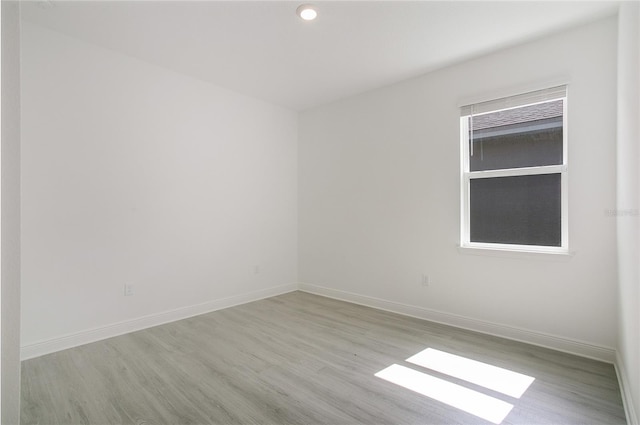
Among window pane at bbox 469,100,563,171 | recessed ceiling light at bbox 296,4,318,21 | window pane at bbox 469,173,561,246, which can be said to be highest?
recessed ceiling light at bbox 296,4,318,21

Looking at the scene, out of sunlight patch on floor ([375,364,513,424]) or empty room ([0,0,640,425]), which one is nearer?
sunlight patch on floor ([375,364,513,424])

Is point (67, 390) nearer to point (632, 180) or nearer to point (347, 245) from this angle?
point (347, 245)

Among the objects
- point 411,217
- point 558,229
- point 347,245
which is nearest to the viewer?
point 558,229

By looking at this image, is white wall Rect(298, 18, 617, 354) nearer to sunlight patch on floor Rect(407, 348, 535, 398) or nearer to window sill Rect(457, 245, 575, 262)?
window sill Rect(457, 245, 575, 262)

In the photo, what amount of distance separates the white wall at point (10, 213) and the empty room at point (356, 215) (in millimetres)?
954

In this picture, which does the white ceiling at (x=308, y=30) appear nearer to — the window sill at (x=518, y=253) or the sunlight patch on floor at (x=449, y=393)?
the window sill at (x=518, y=253)

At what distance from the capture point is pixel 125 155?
314cm

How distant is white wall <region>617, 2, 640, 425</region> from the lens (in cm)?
167

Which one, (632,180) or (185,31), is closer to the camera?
(632,180)

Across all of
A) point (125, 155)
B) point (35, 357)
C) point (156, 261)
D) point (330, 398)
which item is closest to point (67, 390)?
point (35, 357)

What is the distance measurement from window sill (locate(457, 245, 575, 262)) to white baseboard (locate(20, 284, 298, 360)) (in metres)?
2.73

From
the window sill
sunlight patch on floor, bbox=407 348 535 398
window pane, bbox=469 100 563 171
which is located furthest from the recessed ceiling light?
sunlight patch on floor, bbox=407 348 535 398

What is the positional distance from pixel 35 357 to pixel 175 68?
119 inches

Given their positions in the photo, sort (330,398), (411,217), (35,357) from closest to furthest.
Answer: (330,398) → (35,357) → (411,217)
